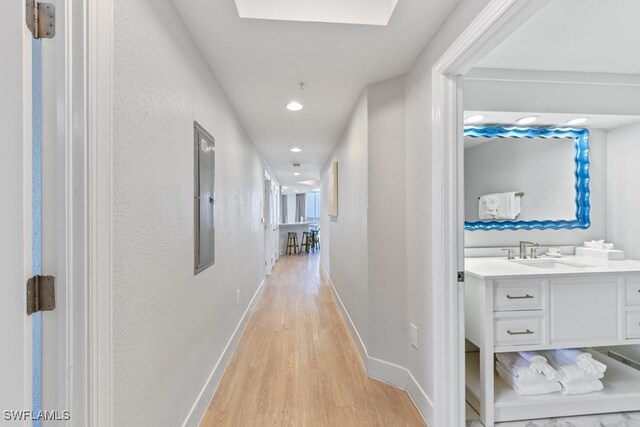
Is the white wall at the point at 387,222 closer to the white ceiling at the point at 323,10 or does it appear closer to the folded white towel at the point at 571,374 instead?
the white ceiling at the point at 323,10

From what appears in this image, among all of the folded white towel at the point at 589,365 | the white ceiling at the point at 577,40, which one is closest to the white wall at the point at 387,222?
the white ceiling at the point at 577,40

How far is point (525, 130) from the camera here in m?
2.40

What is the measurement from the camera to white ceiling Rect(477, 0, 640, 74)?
4.75 feet

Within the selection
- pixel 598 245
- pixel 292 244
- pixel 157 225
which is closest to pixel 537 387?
pixel 598 245

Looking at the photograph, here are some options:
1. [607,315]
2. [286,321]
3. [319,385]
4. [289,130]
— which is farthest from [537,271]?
[289,130]

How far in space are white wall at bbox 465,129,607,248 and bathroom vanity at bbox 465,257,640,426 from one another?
688mm

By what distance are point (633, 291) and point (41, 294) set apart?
9.20 feet

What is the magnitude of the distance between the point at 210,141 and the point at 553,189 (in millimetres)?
2799

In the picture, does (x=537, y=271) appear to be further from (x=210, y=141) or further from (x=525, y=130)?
(x=210, y=141)

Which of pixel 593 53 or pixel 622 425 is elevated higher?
pixel 593 53

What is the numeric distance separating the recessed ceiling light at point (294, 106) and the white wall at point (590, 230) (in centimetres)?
152

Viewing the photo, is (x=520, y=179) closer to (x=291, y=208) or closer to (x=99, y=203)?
(x=99, y=203)

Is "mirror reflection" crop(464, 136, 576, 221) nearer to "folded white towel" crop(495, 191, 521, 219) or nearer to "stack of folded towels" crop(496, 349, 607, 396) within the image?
"folded white towel" crop(495, 191, 521, 219)

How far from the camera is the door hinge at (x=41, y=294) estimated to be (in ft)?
2.36
